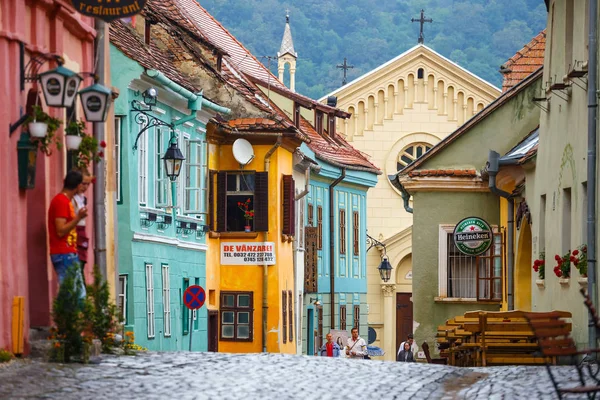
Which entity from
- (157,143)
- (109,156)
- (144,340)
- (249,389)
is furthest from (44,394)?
(157,143)

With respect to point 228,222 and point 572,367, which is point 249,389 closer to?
point 572,367

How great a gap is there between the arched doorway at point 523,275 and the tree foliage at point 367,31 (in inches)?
4872

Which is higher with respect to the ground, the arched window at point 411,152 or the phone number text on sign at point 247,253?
the arched window at point 411,152

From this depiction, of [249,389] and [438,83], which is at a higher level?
[438,83]

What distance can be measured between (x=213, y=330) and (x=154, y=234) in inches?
291

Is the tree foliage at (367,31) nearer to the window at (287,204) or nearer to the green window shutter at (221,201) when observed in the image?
the window at (287,204)

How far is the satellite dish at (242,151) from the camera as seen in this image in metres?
39.5

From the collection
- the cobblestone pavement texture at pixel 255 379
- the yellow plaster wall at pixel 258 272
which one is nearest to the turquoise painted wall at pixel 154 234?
the yellow plaster wall at pixel 258 272

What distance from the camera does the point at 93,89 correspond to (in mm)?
18219

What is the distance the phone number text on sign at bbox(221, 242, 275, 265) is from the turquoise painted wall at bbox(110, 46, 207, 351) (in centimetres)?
312

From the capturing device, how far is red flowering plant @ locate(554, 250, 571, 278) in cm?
2330

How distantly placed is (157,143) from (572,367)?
14.1 m

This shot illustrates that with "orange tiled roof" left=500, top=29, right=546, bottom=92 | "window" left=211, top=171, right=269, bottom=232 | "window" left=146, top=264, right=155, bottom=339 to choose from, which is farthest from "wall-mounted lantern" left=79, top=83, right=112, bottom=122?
"orange tiled roof" left=500, top=29, right=546, bottom=92

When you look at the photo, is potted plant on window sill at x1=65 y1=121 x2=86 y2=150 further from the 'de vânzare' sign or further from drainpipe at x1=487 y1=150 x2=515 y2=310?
drainpipe at x1=487 y1=150 x2=515 y2=310
